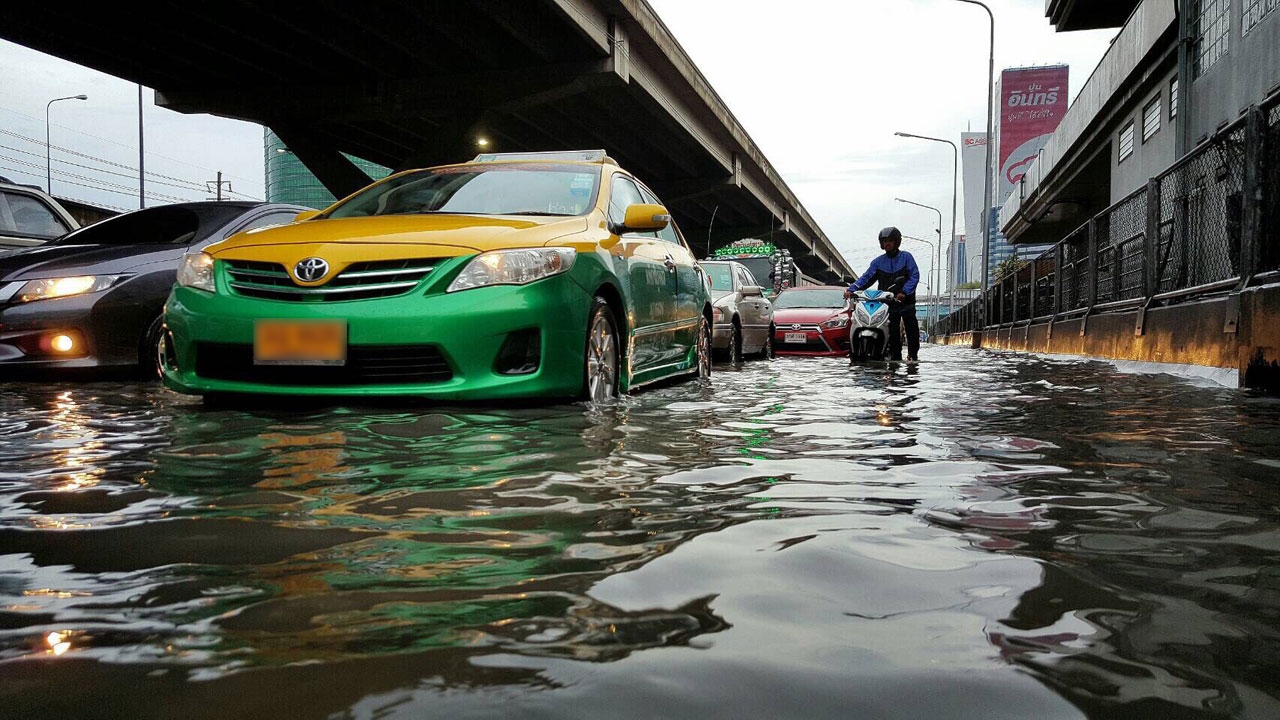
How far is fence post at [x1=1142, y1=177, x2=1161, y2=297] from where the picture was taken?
10125 millimetres

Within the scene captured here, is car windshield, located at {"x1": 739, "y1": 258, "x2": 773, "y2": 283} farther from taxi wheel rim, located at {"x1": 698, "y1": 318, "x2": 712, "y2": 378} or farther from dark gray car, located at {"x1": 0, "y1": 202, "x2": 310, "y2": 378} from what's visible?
dark gray car, located at {"x1": 0, "y1": 202, "x2": 310, "y2": 378}

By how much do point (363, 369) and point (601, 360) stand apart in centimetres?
136

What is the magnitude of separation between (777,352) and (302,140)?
18.2 metres

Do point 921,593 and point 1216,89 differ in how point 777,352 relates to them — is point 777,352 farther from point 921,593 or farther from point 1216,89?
point 921,593

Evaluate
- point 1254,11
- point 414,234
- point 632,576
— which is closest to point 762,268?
point 1254,11

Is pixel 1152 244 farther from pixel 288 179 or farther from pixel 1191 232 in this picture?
pixel 288 179

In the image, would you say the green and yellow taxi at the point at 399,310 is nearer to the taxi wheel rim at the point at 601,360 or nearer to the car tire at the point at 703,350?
the taxi wheel rim at the point at 601,360

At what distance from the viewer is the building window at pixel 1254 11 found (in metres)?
15.7

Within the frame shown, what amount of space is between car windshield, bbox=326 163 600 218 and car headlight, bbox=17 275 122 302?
187cm

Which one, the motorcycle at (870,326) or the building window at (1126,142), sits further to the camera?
the building window at (1126,142)

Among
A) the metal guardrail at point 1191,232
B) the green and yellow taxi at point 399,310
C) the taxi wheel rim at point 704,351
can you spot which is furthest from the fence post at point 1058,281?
the green and yellow taxi at point 399,310

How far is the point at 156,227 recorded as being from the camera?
809cm

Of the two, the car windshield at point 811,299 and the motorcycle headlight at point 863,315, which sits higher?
the car windshield at point 811,299

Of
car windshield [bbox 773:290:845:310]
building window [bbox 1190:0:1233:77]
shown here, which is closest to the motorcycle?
car windshield [bbox 773:290:845:310]
